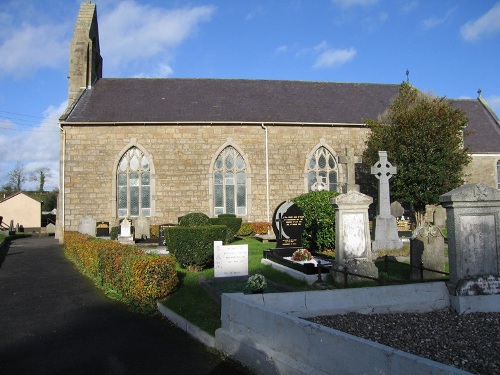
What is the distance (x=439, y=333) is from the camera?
5918 mm

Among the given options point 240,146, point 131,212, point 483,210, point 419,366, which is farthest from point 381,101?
point 419,366

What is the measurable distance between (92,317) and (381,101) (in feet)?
84.9

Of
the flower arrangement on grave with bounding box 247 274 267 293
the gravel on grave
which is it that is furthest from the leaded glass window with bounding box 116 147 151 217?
the gravel on grave

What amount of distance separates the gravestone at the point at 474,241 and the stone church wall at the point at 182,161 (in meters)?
18.5

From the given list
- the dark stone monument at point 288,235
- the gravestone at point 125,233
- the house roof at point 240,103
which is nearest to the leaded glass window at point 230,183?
the house roof at point 240,103

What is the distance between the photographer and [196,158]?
25562 millimetres

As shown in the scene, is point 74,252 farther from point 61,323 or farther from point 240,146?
point 240,146

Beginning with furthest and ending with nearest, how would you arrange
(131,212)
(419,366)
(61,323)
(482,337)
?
(131,212) → (61,323) → (482,337) → (419,366)

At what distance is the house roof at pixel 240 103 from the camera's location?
26.0 metres

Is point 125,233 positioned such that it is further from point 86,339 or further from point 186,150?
point 86,339

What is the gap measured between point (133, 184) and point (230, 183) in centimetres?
554

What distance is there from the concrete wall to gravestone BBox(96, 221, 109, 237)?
61.5 ft

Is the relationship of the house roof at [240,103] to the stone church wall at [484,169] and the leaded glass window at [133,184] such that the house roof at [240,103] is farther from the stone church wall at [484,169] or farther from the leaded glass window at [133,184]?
the leaded glass window at [133,184]

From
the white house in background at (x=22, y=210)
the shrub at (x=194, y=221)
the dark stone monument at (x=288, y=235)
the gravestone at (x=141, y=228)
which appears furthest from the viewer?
the white house in background at (x=22, y=210)
